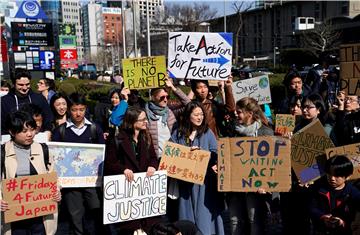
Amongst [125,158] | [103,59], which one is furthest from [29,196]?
[103,59]

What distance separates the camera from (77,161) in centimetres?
452

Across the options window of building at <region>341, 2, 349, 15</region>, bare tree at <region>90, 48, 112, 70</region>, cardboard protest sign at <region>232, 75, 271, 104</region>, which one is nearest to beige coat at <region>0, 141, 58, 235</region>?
cardboard protest sign at <region>232, 75, 271, 104</region>

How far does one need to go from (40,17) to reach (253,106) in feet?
93.6

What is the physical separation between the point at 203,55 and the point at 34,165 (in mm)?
2722

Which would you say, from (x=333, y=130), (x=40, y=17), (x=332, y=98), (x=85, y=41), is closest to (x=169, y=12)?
(x=40, y=17)

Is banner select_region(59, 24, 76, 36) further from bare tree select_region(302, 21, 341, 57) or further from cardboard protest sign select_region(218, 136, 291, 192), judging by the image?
cardboard protest sign select_region(218, 136, 291, 192)

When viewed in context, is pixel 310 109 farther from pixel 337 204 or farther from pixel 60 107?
pixel 60 107

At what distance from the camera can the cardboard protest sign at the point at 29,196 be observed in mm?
3777

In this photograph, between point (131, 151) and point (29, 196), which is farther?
point (131, 151)

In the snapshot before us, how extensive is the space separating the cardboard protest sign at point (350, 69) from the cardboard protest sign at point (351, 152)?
0.65 meters

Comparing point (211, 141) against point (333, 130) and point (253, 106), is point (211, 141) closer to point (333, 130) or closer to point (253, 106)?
point (253, 106)

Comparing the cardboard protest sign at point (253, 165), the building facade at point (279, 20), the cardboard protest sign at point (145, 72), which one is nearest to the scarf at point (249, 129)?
the cardboard protest sign at point (253, 165)

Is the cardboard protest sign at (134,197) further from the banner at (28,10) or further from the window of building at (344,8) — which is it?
the window of building at (344,8)

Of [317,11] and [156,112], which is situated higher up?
[317,11]
